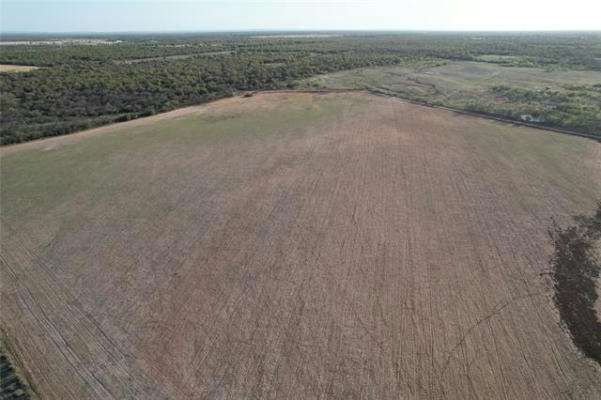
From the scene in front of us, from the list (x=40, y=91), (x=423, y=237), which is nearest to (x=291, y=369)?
(x=423, y=237)

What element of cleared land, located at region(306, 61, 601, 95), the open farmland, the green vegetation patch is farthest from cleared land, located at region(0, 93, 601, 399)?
cleared land, located at region(306, 61, 601, 95)

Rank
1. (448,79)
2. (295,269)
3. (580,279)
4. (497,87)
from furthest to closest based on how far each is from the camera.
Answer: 1. (448,79)
2. (497,87)
3. (295,269)
4. (580,279)

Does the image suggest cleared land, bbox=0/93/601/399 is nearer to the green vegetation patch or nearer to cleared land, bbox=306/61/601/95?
the green vegetation patch

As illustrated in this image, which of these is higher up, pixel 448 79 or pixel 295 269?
pixel 448 79

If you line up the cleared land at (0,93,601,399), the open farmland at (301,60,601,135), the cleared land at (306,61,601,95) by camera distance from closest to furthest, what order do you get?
1. the cleared land at (0,93,601,399)
2. the open farmland at (301,60,601,135)
3. the cleared land at (306,61,601,95)

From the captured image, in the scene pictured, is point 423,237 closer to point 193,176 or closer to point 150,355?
point 150,355

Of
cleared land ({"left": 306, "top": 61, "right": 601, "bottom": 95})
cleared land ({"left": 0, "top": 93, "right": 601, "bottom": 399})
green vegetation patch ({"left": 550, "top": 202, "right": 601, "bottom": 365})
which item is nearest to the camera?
cleared land ({"left": 0, "top": 93, "right": 601, "bottom": 399})

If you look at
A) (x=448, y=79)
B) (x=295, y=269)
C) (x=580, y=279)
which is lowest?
(x=295, y=269)

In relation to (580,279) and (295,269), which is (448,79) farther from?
(295,269)

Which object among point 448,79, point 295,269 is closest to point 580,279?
point 295,269
